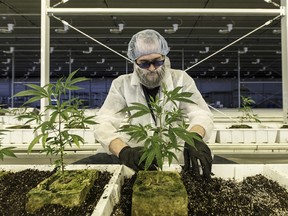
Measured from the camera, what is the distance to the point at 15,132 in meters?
2.21

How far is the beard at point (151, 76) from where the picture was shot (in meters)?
1.04

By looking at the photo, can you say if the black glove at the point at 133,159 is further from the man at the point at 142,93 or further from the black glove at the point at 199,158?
the black glove at the point at 199,158

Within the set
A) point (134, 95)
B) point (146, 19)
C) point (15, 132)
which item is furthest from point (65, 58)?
point (134, 95)

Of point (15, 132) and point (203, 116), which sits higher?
point (203, 116)

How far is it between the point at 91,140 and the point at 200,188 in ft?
5.37

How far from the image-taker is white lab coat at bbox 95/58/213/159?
1089 millimetres

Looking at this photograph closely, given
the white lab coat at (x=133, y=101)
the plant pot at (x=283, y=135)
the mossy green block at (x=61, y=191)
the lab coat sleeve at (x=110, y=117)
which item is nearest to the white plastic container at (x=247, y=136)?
the plant pot at (x=283, y=135)

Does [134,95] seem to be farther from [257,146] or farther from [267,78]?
[267,78]

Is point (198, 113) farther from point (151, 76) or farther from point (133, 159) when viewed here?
point (133, 159)

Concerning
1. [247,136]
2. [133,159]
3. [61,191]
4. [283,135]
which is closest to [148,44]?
[133,159]

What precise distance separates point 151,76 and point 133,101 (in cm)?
16

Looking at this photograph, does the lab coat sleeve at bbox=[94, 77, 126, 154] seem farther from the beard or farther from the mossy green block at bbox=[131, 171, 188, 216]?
the mossy green block at bbox=[131, 171, 188, 216]

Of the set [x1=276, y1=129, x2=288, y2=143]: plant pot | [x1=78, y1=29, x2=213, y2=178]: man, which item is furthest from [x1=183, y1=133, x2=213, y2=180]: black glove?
[x1=276, y1=129, x2=288, y2=143]: plant pot

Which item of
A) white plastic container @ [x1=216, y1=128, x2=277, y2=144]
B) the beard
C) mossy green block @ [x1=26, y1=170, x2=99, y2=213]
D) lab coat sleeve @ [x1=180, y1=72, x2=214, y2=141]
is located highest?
the beard
